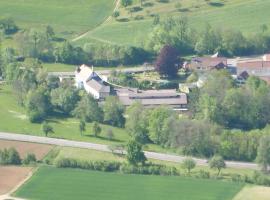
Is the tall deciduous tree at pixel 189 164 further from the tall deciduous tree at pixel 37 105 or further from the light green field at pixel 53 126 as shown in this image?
the tall deciduous tree at pixel 37 105

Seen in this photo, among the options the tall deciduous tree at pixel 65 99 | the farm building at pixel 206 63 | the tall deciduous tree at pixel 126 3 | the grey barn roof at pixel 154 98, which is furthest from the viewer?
the tall deciduous tree at pixel 126 3

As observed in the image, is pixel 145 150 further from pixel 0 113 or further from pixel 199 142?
pixel 0 113

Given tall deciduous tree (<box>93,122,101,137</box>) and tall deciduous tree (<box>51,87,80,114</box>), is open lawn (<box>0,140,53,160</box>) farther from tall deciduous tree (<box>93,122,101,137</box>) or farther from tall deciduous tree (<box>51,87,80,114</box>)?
tall deciduous tree (<box>51,87,80,114</box>)

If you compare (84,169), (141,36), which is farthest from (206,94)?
(141,36)

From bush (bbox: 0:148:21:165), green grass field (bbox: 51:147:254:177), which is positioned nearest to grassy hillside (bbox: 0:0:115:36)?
green grass field (bbox: 51:147:254:177)

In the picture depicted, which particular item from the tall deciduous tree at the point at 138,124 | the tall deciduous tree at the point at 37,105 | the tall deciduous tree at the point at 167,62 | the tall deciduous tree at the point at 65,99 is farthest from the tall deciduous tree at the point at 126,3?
the tall deciduous tree at the point at 138,124
